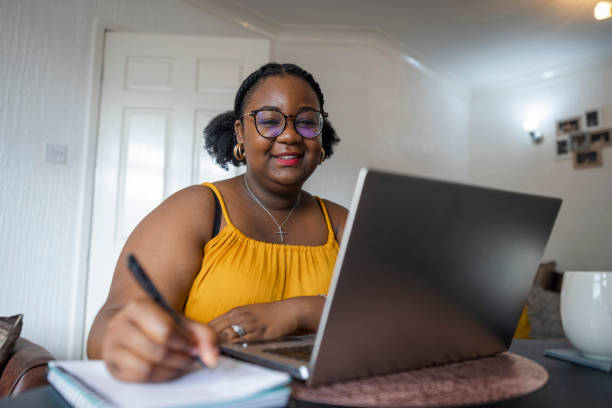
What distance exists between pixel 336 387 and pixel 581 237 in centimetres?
480

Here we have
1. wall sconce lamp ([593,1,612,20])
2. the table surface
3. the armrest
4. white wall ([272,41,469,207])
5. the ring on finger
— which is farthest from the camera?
white wall ([272,41,469,207])

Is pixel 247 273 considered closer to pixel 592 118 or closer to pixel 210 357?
pixel 210 357

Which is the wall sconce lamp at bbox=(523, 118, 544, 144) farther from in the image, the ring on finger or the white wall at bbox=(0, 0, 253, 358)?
the ring on finger

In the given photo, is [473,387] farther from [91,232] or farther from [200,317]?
[91,232]

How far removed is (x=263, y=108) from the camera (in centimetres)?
121

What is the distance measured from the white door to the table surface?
88.5 inches

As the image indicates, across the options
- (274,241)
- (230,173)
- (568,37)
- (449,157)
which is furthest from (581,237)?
(274,241)

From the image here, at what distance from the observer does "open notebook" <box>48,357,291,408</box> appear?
1.15ft

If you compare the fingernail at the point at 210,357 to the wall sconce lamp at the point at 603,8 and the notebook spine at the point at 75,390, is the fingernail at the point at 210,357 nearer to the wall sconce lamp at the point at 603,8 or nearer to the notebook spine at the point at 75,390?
the notebook spine at the point at 75,390

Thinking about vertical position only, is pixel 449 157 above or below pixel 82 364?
above

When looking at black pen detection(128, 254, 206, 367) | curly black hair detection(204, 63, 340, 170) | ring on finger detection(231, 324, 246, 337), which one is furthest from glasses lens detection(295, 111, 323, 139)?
black pen detection(128, 254, 206, 367)

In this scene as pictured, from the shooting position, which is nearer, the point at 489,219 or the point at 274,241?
the point at 489,219

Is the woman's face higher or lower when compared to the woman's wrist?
higher

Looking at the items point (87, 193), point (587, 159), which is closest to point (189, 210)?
point (87, 193)
